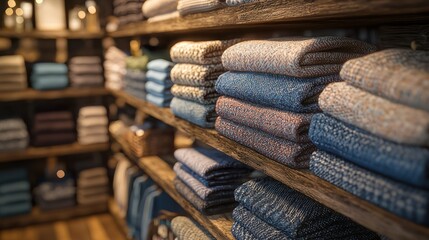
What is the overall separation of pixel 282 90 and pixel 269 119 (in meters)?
0.12

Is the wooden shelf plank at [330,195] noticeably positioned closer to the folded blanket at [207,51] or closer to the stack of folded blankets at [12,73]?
the folded blanket at [207,51]

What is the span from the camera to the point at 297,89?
1307 millimetres

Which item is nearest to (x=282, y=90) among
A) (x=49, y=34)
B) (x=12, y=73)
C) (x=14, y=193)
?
(x=49, y=34)

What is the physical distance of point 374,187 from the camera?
1.00 metres

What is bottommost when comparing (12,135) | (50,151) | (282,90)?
(50,151)

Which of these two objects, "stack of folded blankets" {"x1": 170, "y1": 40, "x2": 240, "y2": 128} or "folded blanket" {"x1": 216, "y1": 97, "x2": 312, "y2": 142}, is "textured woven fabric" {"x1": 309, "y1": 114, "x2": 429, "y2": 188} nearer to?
"folded blanket" {"x1": 216, "y1": 97, "x2": 312, "y2": 142}

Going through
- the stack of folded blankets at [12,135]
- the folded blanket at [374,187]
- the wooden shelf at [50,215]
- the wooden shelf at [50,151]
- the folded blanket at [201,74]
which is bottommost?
the wooden shelf at [50,215]

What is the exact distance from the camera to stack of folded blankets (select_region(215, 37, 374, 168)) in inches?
51.7

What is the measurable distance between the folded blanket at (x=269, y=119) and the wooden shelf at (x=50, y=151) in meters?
3.19

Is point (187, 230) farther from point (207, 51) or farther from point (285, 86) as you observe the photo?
point (285, 86)

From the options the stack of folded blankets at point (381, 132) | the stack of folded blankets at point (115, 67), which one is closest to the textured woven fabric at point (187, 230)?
the stack of folded blankets at point (381, 132)

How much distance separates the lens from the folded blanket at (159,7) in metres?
2.42

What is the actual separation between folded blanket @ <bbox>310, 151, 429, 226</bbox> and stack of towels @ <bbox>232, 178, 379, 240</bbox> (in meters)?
0.27

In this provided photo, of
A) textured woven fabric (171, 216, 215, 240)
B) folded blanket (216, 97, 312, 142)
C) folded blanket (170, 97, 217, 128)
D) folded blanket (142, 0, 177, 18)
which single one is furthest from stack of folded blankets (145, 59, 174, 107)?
folded blanket (216, 97, 312, 142)
